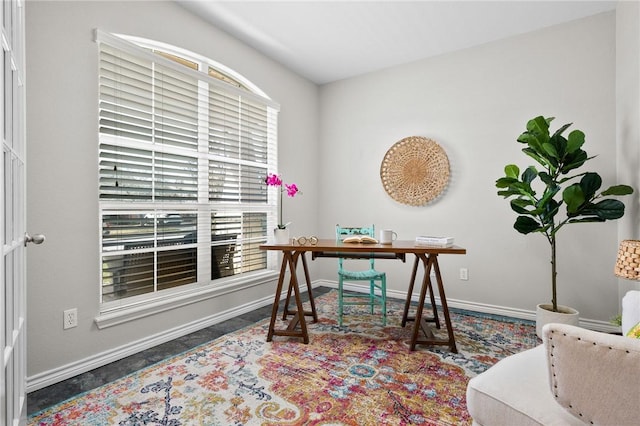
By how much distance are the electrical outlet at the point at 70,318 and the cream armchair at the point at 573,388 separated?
2.27 m

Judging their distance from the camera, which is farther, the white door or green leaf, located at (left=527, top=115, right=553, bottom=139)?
green leaf, located at (left=527, top=115, right=553, bottom=139)

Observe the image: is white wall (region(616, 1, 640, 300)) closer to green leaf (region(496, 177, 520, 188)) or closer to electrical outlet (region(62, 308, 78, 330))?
green leaf (region(496, 177, 520, 188))

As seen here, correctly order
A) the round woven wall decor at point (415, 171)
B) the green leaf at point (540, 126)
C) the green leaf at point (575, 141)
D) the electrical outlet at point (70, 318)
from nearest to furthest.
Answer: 1. the electrical outlet at point (70, 318)
2. the green leaf at point (575, 141)
3. the green leaf at point (540, 126)
4. the round woven wall decor at point (415, 171)

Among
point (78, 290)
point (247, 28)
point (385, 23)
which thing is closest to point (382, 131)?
point (385, 23)

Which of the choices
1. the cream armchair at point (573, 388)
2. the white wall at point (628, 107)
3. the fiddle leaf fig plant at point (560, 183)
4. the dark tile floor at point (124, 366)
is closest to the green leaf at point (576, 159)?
the fiddle leaf fig plant at point (560, 183)

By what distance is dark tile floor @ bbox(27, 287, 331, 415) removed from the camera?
5.93 feet

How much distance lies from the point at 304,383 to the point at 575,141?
2489 millimetres

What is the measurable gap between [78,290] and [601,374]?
259 cm

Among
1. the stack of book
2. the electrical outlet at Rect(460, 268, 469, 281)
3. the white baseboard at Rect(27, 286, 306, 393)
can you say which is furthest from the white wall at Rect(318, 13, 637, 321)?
the white baseboard at Rect(27, 286, 306, 393)

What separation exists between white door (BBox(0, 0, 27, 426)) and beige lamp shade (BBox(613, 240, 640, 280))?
2.52m

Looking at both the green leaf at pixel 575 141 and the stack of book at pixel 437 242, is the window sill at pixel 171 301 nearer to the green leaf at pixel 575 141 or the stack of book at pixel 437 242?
the stack of book at pixel 437 242

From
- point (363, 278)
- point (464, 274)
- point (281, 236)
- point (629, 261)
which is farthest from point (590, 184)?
point (281, 236)

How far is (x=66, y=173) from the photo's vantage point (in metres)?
2.03

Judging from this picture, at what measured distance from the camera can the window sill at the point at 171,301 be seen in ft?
7.36
